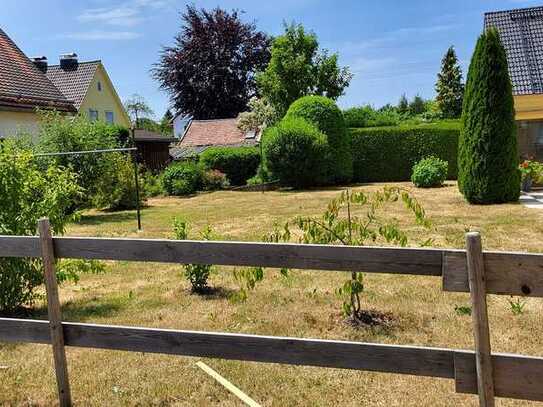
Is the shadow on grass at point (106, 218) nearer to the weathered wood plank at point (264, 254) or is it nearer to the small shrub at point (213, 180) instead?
the small shrub at point (213, 180)

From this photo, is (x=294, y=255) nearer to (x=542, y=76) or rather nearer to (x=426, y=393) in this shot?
(x=426, y=393)

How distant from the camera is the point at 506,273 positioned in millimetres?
2391

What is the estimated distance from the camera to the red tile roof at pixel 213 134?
3719 centimetres

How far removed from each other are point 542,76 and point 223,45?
28.6m

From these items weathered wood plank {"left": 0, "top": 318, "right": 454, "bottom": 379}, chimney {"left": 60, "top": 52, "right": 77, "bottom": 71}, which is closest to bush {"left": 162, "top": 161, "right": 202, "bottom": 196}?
chimney {"left": 60, "top": 52, "right": 77, "bottom": 71}

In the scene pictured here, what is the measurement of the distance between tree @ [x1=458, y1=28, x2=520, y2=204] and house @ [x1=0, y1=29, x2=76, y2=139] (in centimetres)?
1323

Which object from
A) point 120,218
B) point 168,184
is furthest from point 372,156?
point 120,218

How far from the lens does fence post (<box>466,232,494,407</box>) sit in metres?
2.38

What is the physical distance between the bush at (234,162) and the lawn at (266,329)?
16.3 meters

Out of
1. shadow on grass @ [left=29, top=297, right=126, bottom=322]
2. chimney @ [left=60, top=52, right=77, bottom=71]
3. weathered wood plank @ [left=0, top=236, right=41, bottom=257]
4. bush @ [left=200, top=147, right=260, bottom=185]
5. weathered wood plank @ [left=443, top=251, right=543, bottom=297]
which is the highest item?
chimney @ [left=60, top=52, right=77, bottom=71]

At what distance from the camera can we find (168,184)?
2211 centimetres

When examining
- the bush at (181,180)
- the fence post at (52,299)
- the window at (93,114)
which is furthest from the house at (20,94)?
the fence post at (52,299)

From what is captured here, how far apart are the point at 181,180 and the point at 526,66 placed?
14.4m

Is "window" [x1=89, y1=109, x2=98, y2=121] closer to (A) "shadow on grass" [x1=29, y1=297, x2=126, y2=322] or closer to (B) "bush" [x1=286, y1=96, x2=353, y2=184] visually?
(B) "bush" [x1=286, y1=96, x2=353, y2=184]
